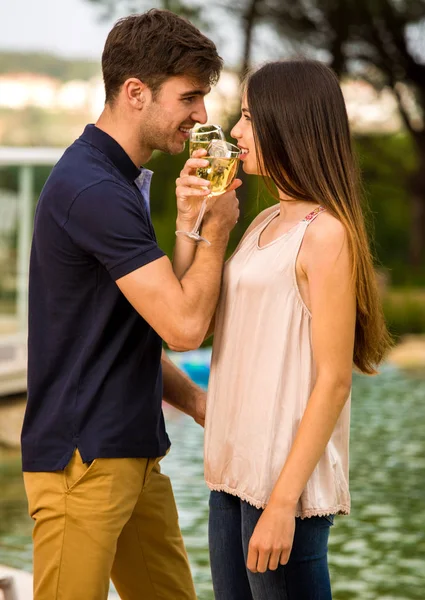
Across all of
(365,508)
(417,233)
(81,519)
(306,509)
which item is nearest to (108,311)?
(81,519)

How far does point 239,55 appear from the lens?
45.6ft

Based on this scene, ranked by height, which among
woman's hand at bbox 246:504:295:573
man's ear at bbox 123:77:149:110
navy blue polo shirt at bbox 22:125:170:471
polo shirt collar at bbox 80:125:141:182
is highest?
man's ear at bbox 123:77:149:110

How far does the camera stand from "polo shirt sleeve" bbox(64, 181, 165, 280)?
1770 millimetres

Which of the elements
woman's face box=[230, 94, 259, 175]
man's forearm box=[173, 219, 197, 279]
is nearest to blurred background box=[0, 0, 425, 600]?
woman's face box=[230, 94, 259, 175]

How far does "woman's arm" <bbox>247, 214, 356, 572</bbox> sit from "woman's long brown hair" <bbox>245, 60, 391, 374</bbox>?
0.05 m

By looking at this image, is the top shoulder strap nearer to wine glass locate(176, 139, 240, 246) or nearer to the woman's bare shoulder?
the woman's bare shoulder

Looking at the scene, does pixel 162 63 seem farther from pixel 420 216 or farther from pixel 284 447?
pixel 420 216

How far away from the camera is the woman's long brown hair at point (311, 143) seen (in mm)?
1729

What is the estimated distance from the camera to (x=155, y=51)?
192 centimetres

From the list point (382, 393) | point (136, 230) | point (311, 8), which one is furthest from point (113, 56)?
point (311, 8)

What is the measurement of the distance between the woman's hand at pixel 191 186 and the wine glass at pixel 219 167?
10 millimetres

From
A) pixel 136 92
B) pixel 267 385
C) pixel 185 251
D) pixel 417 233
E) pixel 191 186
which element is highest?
pixel 136 92

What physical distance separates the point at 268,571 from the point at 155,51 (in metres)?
0.96

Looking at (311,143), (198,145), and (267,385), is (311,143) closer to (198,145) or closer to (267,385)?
(198,145)
